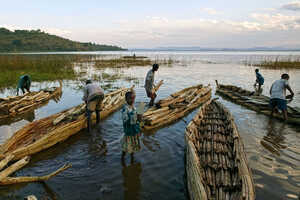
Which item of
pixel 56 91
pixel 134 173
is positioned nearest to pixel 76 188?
pixel 134 173

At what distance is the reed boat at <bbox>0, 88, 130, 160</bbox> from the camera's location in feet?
15.7

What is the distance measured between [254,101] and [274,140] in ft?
14.0

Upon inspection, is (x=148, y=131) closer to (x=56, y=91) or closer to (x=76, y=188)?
(x=76, y=188)

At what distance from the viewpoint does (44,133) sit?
6.01 metres

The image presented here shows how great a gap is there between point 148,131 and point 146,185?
3.10 meters

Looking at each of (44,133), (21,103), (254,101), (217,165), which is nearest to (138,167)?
(217,165)

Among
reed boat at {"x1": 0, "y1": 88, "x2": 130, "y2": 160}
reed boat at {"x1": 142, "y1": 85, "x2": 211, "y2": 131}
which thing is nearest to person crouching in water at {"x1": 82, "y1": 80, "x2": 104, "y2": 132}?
reed boat at {"x1": 0, "y1": 88, "x2": 130, "y2": 160}

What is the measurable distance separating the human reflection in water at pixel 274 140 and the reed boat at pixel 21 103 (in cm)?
992

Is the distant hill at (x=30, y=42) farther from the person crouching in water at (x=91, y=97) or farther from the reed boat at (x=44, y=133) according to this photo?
the person crouching in water at (x=91, y=97)

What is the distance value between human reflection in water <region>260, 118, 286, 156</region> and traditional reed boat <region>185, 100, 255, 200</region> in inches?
51.4

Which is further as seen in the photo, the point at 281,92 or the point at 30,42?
the point at 30,42

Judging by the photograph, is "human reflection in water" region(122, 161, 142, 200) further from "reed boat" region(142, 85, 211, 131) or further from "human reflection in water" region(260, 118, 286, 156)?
"human reflection in water" region(260, 118, 286, 156)

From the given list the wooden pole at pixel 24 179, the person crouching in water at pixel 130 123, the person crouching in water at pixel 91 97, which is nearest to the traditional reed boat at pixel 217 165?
the person crouching in water at pixel 130 123

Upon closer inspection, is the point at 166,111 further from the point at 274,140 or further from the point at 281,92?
the point at 281,92
